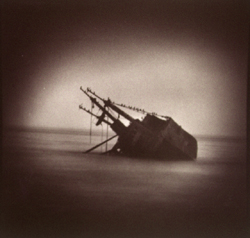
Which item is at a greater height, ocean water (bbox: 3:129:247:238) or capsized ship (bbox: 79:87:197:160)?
capsized ship (bbox: 79:87:197:160)

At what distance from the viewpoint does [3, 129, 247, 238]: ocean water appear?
329 cm

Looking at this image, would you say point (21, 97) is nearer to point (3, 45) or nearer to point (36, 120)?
point (36, 120)

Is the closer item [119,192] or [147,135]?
[119,192]

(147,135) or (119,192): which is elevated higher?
(147,135)

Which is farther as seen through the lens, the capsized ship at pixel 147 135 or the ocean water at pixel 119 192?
the capsized ship at pixel 147 135

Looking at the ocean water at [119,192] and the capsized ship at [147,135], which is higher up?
the capsized ship at [147,135]

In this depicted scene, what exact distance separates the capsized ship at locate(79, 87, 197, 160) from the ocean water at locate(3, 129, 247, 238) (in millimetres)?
165

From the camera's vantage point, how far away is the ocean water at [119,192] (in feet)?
10.8

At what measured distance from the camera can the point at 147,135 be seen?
387 centimetres

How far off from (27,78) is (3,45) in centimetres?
50

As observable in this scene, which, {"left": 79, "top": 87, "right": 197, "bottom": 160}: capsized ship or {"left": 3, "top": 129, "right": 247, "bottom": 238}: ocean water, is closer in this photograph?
{"left": 3, "top": 129, "right": 247, "bottom": 238}: ocean water

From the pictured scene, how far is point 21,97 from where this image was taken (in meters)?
3.61

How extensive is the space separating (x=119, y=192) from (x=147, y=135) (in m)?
0.89

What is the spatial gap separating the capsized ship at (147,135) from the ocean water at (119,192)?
6.5 inches
